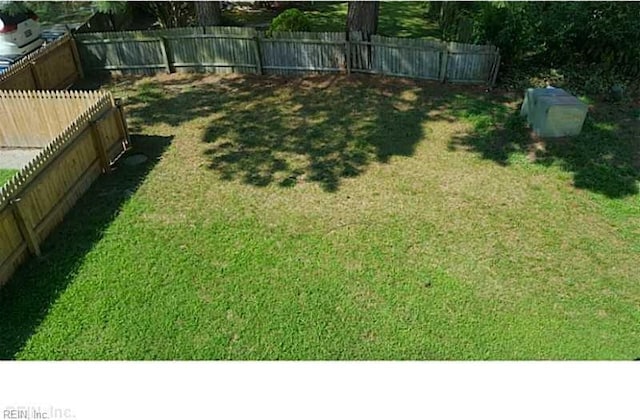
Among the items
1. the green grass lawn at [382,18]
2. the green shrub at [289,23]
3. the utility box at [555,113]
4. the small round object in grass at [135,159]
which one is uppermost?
the green shrub at [289,23]

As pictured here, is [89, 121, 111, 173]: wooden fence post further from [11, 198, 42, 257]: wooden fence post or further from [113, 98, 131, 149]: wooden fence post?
[11, 198, 42, 257]: wooden fence post

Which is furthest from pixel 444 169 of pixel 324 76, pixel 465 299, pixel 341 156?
pixel 324 76

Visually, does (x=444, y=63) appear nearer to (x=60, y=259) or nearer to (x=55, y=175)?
(x=55, y=175)

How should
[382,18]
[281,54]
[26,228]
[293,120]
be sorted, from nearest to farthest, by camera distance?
[26,228] < [293,120] < [281,54] < [382,18]

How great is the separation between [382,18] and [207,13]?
7.09 meters

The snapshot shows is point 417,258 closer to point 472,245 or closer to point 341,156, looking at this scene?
point 472,245

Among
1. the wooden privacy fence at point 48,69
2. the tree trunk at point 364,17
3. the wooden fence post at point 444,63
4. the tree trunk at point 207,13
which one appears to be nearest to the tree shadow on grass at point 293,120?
the wooden fence post at point 444,63

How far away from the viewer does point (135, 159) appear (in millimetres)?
9016

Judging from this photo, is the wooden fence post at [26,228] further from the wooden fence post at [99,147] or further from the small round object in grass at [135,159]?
the small round object in grass at [135,159]

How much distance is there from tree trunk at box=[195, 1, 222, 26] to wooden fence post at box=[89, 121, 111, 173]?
7.02 m

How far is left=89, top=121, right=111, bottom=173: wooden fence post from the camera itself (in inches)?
320

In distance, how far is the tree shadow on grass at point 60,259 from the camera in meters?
5.62

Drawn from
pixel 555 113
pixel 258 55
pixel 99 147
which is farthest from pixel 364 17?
pixel 99 147

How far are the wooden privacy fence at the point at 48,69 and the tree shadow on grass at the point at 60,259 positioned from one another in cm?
360
